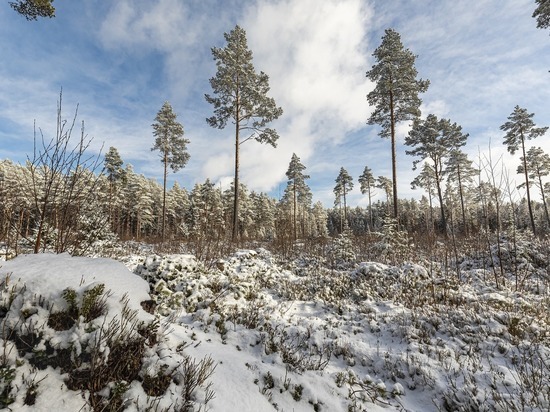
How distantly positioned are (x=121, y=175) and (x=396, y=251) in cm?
3433

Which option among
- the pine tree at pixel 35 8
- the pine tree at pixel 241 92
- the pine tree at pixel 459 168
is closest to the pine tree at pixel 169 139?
the pine tree at pixel 241 92

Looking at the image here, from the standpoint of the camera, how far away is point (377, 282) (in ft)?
27.3

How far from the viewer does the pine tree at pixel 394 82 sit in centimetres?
1725

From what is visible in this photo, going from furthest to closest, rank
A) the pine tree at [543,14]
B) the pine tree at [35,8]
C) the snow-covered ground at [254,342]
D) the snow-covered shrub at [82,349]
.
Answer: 1. the pine tree at [543,14]
2. the pine tree at [35,8]
3. the snow-covered ground at [254,342]
4. the snow-covered shrub at [82,349]

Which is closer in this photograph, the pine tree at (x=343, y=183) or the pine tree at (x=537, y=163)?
the pine tree at (x=537, y=163)

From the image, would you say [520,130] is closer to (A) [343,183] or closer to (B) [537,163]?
(B) [537,163]

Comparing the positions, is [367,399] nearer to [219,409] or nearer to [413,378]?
[413,378]

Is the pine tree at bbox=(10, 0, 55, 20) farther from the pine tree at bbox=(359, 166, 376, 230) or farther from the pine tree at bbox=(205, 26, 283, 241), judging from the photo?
the pine tree at bbox=(359, 166, 376, 230)

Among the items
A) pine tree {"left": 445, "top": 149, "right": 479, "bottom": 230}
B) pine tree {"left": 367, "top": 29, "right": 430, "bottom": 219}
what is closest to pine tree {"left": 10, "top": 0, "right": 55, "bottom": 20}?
→ pine tree {"left": 367, "top": 29, "right": 430, "bottom": 219}

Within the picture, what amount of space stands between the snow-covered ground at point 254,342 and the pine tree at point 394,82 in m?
11.8

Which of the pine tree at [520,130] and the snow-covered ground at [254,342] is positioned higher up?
the pine tree at [520,130]

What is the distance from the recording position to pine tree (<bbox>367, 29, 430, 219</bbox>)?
56.6 ft

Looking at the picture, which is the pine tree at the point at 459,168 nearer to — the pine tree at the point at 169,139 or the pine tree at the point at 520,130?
the pine tree at the point at 520,130

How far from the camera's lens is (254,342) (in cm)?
514
